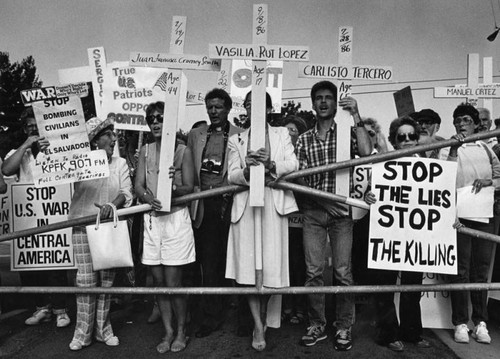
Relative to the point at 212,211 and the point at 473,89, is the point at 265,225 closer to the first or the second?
the point at 212,211

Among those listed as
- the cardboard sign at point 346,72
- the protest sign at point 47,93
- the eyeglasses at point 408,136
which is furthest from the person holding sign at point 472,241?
the protest sign at point 47,93

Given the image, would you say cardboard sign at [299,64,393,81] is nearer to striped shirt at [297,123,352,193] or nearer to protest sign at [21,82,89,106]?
striped shirt at [297,123,352,193]

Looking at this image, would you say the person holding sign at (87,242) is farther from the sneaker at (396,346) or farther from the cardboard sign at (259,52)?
the sneaker at (396,346)

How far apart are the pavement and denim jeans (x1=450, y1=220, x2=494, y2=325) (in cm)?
25

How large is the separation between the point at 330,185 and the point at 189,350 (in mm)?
1848

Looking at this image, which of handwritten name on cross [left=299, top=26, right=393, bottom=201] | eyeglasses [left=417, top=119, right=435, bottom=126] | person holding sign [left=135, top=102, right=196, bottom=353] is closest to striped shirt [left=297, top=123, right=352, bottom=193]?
handwritten name on cross [left=299, top=26, right=393, bottom=201]

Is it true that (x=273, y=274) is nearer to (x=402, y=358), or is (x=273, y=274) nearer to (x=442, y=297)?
(x=402, y=358)

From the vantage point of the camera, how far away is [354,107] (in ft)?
11.9

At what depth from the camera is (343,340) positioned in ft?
12.2

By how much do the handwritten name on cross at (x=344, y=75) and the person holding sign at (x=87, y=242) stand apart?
190cm

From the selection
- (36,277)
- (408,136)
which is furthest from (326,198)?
(36,277)

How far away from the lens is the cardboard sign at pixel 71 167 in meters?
3.78

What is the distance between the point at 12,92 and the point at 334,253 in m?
33.5

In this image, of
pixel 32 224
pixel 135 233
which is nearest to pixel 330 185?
pixel 135 233
